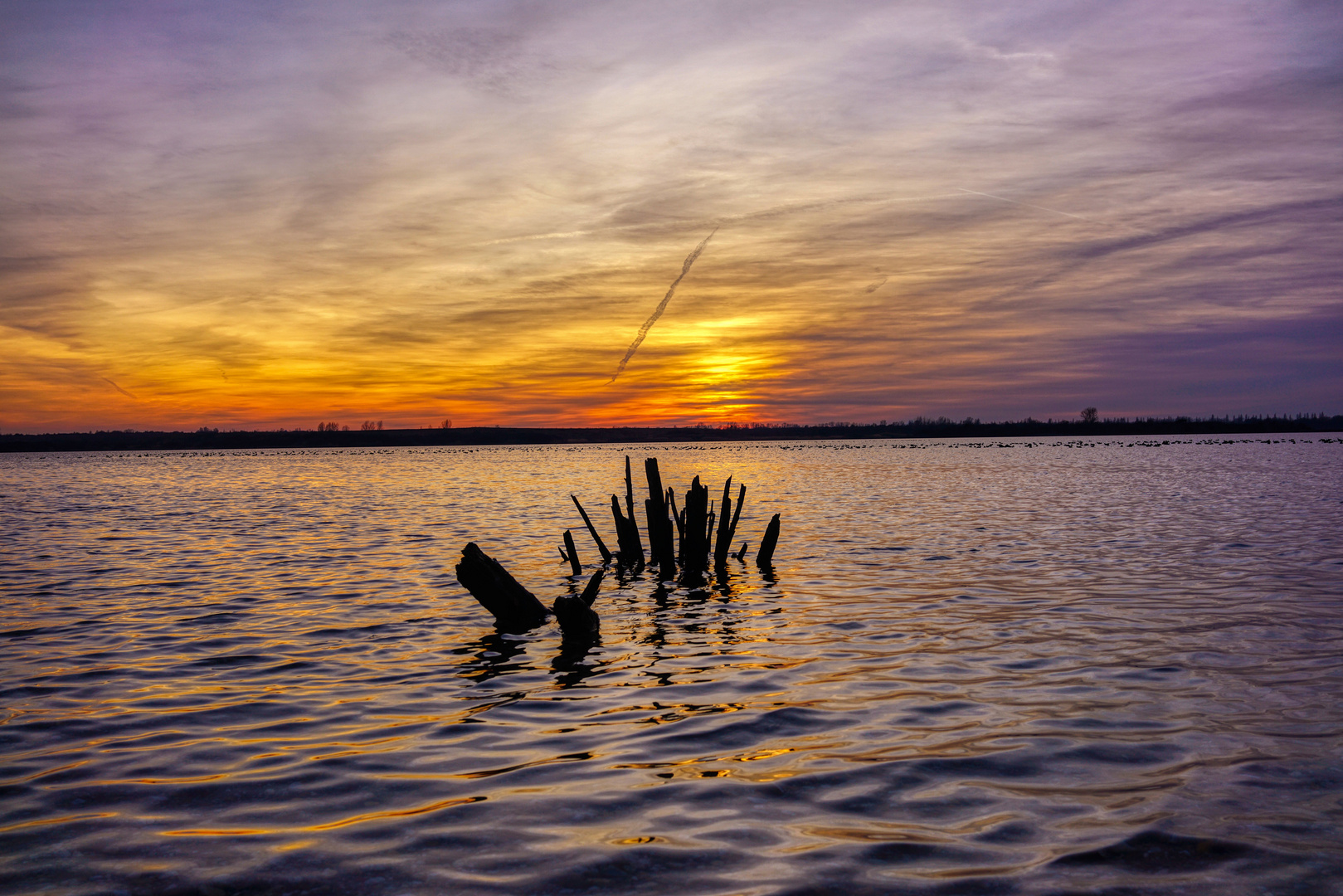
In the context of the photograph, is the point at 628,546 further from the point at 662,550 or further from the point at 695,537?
the point at 695,537

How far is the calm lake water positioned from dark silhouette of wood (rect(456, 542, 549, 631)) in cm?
48

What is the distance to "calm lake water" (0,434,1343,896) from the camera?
586 cm

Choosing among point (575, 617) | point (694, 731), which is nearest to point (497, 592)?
point (575, 617)

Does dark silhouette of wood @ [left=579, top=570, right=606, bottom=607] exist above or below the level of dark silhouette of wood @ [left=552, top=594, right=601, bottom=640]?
above

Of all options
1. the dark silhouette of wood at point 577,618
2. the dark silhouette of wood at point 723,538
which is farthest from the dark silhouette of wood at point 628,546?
the dark silhouette of wood at point 577,618

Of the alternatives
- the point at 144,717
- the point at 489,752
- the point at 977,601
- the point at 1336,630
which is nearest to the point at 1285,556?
the point at 1336,630

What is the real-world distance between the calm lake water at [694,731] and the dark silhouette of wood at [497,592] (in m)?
0.48

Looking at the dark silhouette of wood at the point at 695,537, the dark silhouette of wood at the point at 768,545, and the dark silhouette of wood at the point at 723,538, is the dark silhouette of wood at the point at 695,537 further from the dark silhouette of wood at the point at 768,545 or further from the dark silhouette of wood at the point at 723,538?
the dark silhouette of wood at the point at 768,545

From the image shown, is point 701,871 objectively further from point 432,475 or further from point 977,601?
point 432,475

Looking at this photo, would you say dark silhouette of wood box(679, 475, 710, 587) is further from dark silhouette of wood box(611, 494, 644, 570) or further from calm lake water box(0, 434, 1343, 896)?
dark silhouette of wood box(611, 494, 644, 570)

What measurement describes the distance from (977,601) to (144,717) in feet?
44.1

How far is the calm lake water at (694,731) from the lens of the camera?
5863mm

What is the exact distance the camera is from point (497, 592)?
48.1 feet

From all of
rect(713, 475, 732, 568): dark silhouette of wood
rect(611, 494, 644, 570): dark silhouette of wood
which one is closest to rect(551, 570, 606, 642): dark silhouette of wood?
rect(611, 494, 644, 570): dark silhouette of wood
